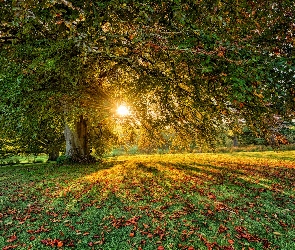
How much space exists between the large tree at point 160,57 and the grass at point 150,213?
2645mm

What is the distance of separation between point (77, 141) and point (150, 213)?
11748 millimetres

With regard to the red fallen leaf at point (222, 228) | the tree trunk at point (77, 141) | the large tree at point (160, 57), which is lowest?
the red fallen leaf at point (222, 228)

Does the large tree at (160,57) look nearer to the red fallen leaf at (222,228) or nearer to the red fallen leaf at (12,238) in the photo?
the red fallen leaf at (222,228)

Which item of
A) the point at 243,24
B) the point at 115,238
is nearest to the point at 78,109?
the point at 115,238

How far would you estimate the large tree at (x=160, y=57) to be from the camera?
16.5 ft

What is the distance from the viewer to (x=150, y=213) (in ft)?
23.2

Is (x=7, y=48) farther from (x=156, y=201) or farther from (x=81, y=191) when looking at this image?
(x=156, y=201)

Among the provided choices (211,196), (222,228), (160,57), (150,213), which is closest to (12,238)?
(150,213)

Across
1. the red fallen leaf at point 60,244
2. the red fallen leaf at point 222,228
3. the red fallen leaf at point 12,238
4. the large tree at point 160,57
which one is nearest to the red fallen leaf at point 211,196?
the red fallen leaf at point 222,228

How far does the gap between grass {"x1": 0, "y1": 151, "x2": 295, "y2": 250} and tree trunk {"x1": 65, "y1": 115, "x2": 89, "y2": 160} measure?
6262mm

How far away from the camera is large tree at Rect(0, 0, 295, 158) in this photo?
16.5ft

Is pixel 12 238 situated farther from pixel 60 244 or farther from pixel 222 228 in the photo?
pixel 222 228

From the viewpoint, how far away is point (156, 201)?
8078 mm

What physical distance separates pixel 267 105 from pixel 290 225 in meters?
3.21
